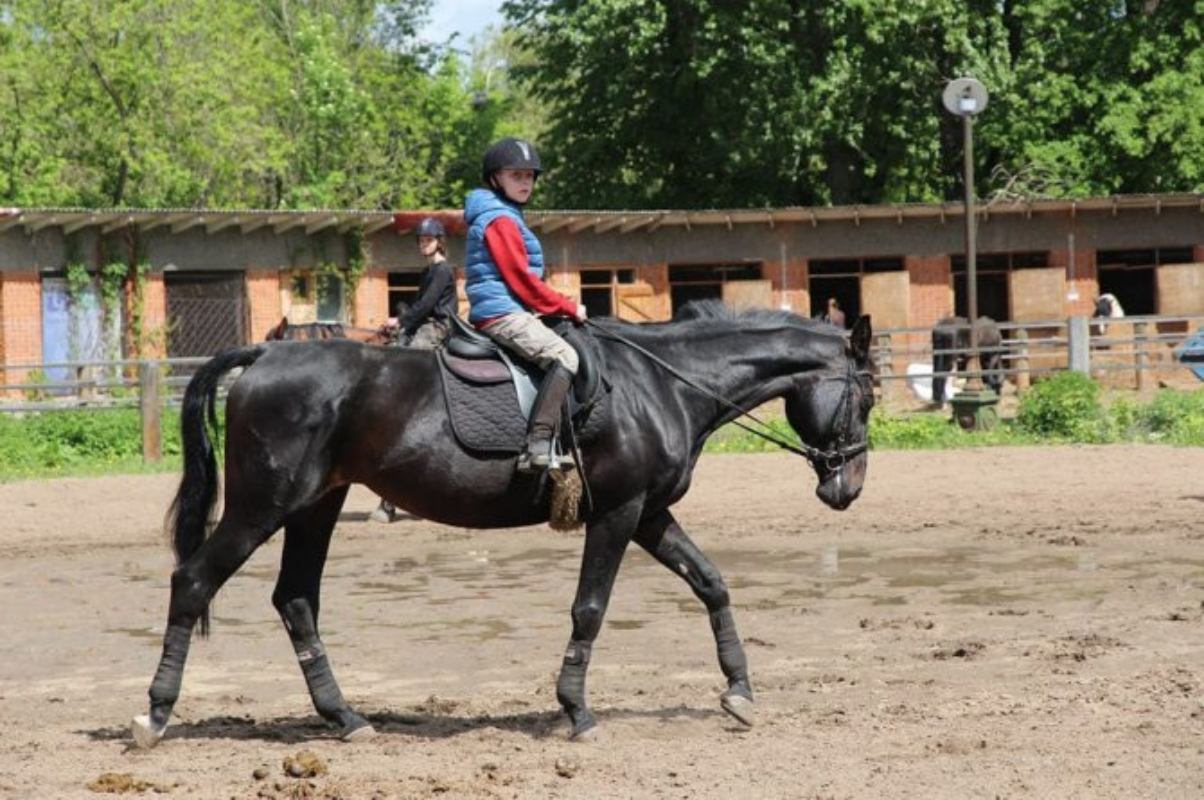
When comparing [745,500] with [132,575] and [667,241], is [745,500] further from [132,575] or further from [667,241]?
[667,241]

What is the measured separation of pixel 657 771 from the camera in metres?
7.16

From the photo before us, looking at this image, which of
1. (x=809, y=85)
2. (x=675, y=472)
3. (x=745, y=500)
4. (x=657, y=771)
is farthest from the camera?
(x=809, y=85)

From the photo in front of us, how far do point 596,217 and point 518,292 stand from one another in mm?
26980

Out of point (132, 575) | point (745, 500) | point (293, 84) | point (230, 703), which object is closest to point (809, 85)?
point (293, 84)

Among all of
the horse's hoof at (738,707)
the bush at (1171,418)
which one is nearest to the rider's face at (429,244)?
the horse's hoof at (738,707)

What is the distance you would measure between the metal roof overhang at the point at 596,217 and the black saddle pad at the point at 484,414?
24849mm

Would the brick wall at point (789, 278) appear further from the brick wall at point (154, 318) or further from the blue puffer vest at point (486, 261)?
the blue puffer vest at point (486, 261)

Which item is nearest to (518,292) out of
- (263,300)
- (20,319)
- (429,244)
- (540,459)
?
(540,459)

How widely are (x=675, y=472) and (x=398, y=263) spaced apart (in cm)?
2819

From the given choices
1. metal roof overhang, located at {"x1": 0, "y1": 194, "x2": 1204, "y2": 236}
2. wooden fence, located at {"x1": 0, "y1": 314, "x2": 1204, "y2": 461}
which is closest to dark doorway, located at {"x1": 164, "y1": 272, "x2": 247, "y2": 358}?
metal roof overhang, located at {"x1": 0, "y1": 194, "x2": 1204, "y2": 236}

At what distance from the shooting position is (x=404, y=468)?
8133 millimetres

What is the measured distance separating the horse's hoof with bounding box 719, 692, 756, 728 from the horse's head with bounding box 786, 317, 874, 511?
118 cm

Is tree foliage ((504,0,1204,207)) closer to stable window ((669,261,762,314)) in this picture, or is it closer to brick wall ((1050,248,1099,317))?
brick wall ((1050,248,1099,317))

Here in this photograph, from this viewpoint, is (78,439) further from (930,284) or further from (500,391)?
(930,284)
